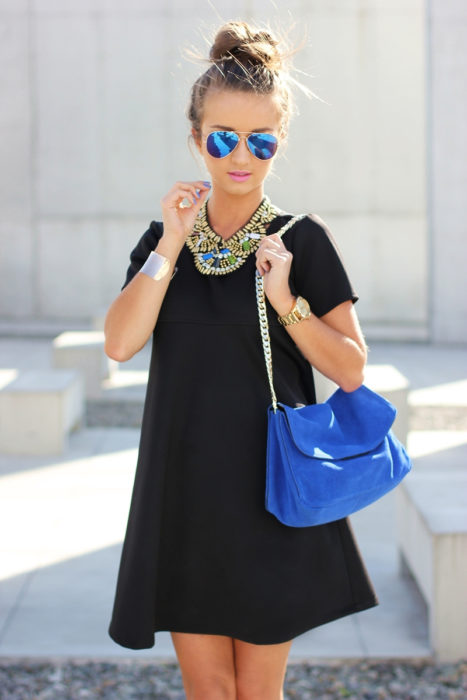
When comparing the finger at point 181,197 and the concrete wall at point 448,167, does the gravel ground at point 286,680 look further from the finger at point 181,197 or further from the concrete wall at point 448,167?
the concrete wall at point 448,167

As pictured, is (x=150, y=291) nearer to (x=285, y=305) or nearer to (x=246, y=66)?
(x=285, y=305)

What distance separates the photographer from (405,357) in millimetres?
12164

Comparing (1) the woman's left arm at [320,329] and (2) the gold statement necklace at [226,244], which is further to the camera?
(2) the gold statement necklace at [226,244]

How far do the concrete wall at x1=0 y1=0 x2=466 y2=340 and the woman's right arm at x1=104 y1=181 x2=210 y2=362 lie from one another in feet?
36.9

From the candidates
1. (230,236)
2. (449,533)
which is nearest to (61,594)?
(449,533)

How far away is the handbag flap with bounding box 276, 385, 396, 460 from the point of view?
7.07ft

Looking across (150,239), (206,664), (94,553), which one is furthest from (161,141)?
(206,664)

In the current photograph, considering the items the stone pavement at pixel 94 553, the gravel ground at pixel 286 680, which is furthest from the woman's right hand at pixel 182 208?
the stone pavement at pixel 94 553

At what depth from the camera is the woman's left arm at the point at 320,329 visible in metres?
2.13

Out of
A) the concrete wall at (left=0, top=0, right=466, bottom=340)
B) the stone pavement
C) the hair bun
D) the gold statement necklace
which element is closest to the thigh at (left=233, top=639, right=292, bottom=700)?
the gold statement necklace

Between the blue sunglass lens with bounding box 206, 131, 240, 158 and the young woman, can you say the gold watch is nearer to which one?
the young woman

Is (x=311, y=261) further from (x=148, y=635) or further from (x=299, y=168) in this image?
(x=299, y=168)

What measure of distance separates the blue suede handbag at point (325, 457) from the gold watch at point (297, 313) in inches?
2.1

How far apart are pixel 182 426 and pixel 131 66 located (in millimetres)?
12106
